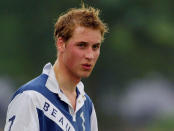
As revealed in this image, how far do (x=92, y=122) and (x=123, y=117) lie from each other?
2353cm

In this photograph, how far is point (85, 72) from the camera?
6.16 metres

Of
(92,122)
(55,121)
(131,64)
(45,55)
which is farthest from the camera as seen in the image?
(131,64)

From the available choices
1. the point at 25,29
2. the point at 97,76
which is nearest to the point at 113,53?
the point at 97,76

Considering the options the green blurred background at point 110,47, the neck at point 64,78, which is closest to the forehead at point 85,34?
the neck at point 64,78

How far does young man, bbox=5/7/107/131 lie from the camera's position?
5.95 metres

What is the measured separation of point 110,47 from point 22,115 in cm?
2138

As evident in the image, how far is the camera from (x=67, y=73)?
20.4 feet

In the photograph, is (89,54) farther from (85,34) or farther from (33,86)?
(33,86)

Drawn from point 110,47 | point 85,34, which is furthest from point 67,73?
point 110,47

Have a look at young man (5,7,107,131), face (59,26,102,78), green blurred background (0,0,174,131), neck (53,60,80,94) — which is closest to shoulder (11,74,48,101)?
young man (5,7,107,131)

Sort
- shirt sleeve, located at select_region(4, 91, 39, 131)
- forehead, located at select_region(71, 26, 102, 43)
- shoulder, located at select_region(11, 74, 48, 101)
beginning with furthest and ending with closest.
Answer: forehead, located at select_region(71, 26, 102, 43)
shoulder, located at select_region(11, 74, 48, 101)
shirt sleeve, located at select_region(4, 91, 39, 131)

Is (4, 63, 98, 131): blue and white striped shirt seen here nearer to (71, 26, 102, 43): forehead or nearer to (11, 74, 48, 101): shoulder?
(11, 74, 48, 101): shoulder

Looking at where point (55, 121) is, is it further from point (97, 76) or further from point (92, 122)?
point (97, 76)

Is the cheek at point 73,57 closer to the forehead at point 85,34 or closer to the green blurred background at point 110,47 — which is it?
the forehead at point 85,34
